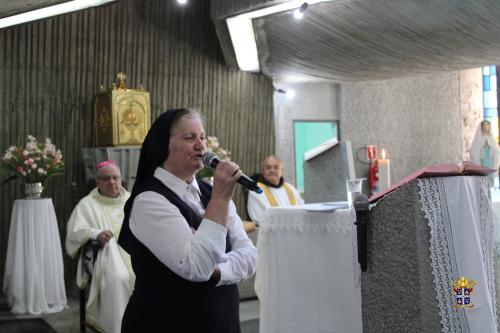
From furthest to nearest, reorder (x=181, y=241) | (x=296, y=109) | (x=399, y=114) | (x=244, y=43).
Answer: (x=399, y=114) → (x=296, y=109) → (x=244, y=43) → (x=181, y=241)

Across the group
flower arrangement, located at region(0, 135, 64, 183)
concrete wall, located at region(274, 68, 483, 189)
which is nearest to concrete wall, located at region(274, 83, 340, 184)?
concrete wall, located at region(274, 68, 483, 189)

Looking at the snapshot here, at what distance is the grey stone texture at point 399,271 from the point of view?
2.68 metres

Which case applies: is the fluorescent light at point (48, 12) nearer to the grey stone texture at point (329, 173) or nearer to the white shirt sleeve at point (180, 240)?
the grey stone texture at point (329, 173)

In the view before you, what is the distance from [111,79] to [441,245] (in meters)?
5.62

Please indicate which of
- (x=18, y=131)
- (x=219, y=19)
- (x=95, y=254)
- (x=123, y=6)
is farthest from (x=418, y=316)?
(x=123, y=6)

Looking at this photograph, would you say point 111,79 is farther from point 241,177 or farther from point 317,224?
point 241,177

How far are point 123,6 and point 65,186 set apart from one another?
2337 millimetres

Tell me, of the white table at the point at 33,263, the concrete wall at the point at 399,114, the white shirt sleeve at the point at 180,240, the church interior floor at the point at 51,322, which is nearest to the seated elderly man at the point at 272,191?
the church interior floor at the point at 51,322

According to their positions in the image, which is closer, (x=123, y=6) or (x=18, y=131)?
(x=18, y=131)

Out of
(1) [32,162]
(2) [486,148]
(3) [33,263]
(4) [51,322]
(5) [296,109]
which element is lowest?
(4) [51,322]

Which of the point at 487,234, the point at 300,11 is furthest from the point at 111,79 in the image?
the point at 487,234

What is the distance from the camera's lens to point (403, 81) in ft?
39.5

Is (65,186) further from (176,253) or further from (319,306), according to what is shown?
(176,253)

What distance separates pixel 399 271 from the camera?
278 centimetres
